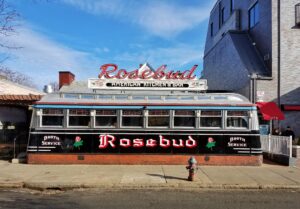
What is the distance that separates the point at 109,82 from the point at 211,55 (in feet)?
66.6

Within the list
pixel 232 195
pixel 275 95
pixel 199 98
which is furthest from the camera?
pixel 275 95

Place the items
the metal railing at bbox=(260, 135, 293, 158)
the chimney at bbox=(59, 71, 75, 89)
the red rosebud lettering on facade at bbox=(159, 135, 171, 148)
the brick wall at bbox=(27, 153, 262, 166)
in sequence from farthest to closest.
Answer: the chimney at bbox=(59, 71, 75, 89)
the metal railing at bbox=(260, 135, 293, 158)
the red rosebud lettering on facade at bbox=(159, 135, 171, 148)
the brick wall at bbox=(27, 153, 262, 166)

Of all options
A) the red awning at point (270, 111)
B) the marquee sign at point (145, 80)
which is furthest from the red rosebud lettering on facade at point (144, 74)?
the red awning at point (270, 111)

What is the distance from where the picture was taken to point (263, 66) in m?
23.0

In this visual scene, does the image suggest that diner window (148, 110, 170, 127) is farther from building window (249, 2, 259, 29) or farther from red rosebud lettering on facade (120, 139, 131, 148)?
building window (249, 2, 259, 29)

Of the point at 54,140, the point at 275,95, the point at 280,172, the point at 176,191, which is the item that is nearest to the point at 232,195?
the point at 176,191

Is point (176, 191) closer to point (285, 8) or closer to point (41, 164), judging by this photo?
point (41, 164)

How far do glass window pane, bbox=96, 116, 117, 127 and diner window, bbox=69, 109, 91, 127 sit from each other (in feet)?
1.39

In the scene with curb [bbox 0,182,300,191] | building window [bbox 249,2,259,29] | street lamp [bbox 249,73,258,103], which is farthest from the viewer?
building window [bbox 249,2,259,29]

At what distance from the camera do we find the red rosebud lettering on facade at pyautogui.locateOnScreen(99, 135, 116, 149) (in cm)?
1459

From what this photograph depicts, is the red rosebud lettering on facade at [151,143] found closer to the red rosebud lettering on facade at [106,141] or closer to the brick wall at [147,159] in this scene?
the brick wall at [147,159]

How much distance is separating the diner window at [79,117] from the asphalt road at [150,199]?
4.93m

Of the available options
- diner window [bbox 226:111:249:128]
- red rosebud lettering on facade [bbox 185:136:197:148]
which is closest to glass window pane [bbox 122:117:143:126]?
red rosebud lettering on facade [bbox 185:136:197:148]

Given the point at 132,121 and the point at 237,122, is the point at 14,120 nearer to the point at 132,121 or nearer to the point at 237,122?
the point at 132,121
